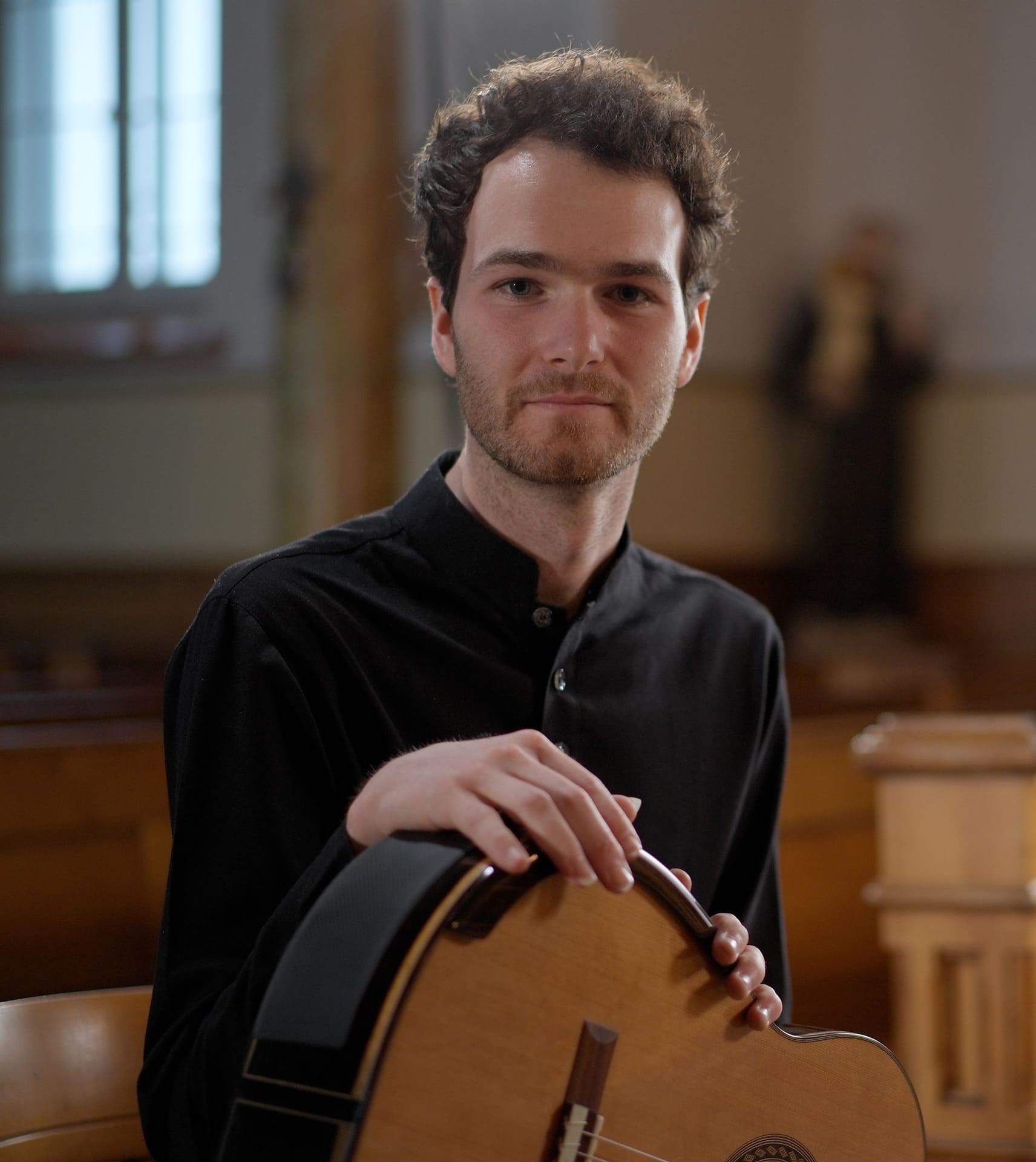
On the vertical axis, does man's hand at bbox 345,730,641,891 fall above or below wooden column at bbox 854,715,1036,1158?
above

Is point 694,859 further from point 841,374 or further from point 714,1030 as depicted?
point 841,374

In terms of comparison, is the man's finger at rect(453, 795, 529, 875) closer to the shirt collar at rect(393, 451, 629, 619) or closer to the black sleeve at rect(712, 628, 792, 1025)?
the shirt collar at rect(393, 451, 629, 619)

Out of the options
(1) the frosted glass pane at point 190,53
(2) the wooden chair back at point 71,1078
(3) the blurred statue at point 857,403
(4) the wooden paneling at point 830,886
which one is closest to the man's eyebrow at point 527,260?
(2) the wooden chair back at point 71,1078

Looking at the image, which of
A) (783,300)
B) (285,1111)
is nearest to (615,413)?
(285,1111)

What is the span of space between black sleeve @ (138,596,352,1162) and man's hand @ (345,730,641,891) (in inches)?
3.9

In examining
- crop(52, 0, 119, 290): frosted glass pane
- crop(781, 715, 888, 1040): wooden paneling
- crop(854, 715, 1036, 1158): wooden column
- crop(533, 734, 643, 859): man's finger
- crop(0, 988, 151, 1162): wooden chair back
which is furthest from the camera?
crop(52, 0, 119, 290): frosted glass pane

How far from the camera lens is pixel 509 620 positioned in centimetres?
138

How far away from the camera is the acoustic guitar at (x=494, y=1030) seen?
0.79 metres

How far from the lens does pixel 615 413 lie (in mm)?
1323

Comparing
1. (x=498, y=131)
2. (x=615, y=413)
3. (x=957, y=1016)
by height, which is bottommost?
(x=957, y=1016)

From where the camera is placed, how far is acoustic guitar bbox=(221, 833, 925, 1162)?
0.79 metres

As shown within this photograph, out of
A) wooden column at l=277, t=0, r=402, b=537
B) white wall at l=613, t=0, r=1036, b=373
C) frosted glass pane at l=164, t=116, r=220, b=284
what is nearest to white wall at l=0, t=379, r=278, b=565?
frosted glass pane at l=164, t=116, r=220, b=284

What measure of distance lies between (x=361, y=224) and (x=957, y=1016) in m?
4.61

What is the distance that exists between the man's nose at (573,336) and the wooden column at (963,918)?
3.61 feet
